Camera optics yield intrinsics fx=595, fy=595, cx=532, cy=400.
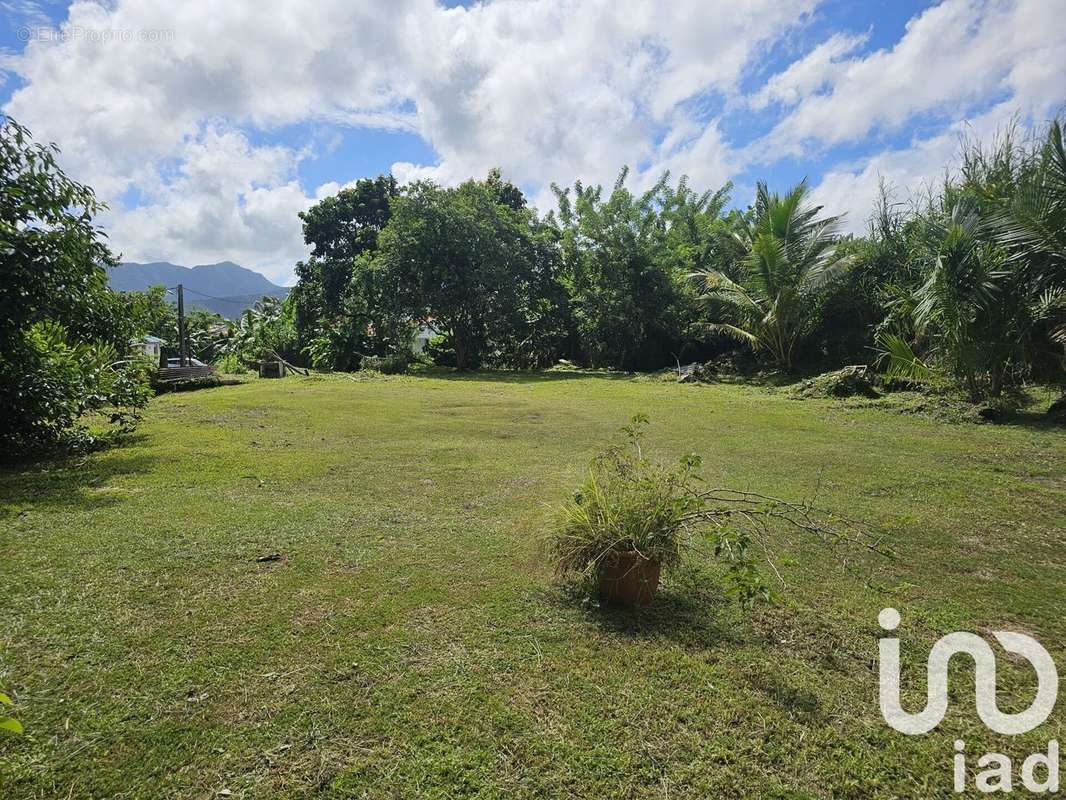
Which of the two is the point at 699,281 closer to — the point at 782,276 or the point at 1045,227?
the point at 782,276

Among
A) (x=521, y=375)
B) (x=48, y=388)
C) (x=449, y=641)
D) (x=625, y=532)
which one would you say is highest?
(x=521, y=375)

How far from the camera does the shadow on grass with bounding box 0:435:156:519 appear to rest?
4.91 metres

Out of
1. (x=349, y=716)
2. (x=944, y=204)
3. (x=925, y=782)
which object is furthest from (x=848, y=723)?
(x=944, y=204)

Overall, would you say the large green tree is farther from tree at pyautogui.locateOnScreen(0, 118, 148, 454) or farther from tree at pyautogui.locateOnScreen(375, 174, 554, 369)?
tree at pyautogui.locateOnScreen(0, 118, 148, 454)

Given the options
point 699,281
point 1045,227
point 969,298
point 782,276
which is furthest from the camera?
point 699,281

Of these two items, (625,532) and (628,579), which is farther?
(628,579)

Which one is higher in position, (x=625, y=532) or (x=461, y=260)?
(x=461, y=260)

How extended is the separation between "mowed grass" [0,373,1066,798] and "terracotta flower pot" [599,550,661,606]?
0.12 metres

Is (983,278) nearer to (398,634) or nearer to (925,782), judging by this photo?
(925,782)

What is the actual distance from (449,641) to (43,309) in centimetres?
703

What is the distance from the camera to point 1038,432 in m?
8.47

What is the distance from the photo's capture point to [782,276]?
16938 mm

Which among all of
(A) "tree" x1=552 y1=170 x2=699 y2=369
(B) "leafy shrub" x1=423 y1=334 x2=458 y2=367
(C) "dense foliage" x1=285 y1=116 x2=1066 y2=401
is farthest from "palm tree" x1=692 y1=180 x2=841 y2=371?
(B) "leafy shrub" x1=423 y1=334 x2=458 y2=367

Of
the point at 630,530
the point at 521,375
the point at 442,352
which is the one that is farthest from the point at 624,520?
the point at 442,352
